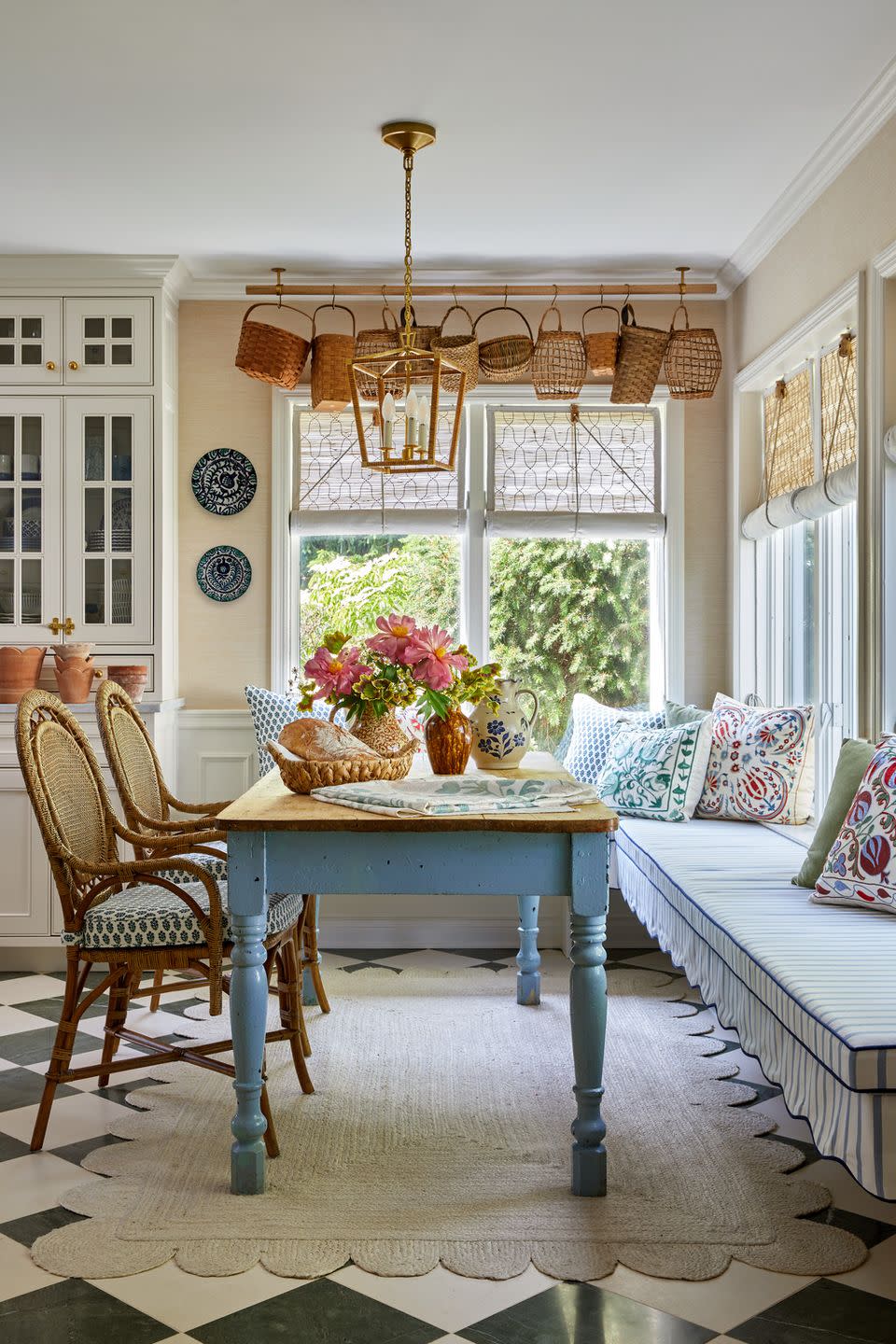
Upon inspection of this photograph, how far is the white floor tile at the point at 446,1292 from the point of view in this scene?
7.01ft

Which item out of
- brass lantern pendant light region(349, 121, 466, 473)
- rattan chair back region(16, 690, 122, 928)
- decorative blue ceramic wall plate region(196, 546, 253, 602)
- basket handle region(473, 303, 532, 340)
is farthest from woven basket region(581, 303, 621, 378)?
rattan chair back region(16, 690, 122, 928)

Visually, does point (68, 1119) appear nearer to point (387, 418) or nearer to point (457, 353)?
point (387, 418)

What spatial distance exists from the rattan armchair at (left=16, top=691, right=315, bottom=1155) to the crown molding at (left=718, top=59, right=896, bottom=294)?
2632mm

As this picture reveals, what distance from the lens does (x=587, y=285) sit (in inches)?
196

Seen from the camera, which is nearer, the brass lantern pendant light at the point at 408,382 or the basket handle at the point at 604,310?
the brass lantern pendant light at the point at 408,382

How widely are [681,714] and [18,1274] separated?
3115 mm

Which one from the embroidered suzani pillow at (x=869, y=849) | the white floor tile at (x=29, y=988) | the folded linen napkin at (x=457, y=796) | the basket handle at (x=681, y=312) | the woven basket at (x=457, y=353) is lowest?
the white floor tile at (x=29, y=988)

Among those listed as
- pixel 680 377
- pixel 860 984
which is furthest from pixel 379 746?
pixel 680 377

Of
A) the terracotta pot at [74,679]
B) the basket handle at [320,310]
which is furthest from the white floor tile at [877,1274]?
the basket handle at [320,310]

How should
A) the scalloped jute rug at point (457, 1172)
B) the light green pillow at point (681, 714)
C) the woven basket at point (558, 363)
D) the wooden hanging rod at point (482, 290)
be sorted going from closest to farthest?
the scalloped jute rug at point (457, 1172)
the light green pillow at point (681, 714)
the woven basket at point (558, 363)
the wooden hanging rod at point (482, 290)

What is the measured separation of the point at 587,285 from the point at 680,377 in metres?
0.62

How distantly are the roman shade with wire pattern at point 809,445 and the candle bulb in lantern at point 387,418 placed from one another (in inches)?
55.5

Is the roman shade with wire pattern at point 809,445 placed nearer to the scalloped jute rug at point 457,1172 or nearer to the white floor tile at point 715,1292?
the scalloped jute rug at point 457,1172

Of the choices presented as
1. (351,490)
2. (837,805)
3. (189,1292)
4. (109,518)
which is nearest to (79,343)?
(109,518)
